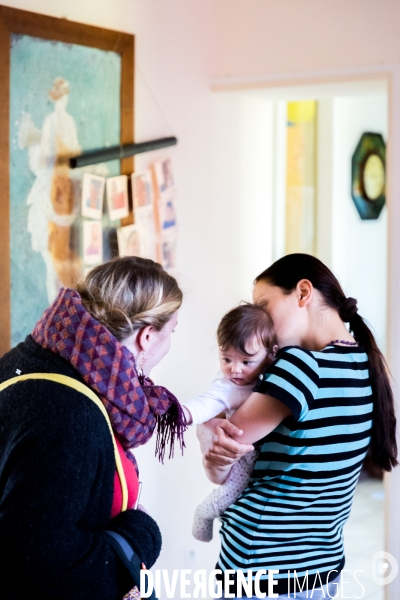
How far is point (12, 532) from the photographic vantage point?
1.48m

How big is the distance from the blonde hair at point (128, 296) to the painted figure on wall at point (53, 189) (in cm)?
107

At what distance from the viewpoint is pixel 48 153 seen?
2879mm

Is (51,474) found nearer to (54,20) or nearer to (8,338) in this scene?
(8,338)

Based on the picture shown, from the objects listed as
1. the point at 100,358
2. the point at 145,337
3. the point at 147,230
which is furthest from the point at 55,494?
the point at 147,230

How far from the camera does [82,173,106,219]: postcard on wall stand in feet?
10.1

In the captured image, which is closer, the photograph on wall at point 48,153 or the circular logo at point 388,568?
the photograph on wall at point 48,153

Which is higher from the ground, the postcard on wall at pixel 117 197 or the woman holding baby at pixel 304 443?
the postcard on wall at pixel 117 197

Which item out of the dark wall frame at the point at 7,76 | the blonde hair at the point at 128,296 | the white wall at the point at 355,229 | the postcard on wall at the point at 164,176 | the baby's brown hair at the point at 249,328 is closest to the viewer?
the blonde hair at the point at 128,296

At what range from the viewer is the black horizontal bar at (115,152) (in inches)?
119

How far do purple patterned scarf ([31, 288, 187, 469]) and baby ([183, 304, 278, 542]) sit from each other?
1.78 ft

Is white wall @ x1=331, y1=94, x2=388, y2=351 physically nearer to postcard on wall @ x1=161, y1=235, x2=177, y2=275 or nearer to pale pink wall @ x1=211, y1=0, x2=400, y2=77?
pale pink wall @ x1=211, y1=0, x2=400, y2=77

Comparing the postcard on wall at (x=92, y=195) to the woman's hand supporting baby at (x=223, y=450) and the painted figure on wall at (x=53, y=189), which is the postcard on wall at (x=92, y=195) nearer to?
the painted figure on wall at (x=53, y=189)

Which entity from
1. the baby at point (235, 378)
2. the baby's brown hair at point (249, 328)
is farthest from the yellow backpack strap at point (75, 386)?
the baby's brown hair at point (249, 328)

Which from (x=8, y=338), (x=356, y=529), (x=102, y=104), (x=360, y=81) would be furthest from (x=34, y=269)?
(x=356, y=529)
